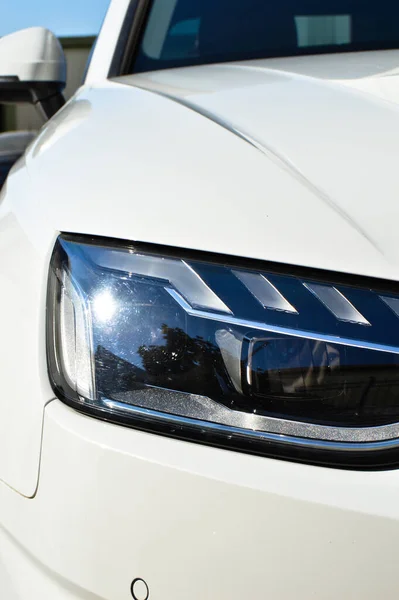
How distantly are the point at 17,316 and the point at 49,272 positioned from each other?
0.08m

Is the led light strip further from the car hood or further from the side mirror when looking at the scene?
the side mirror

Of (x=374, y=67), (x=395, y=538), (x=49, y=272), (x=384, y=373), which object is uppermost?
(x=374, y=67)

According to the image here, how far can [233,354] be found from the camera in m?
0.91

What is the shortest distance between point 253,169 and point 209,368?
283mm

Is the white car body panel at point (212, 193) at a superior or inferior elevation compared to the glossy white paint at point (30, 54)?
inferior

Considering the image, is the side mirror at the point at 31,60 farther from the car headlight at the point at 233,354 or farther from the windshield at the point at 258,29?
the car headlight at the point at 233,354

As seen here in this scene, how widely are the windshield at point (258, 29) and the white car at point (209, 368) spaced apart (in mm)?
855

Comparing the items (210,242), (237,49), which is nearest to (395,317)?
(210,242)

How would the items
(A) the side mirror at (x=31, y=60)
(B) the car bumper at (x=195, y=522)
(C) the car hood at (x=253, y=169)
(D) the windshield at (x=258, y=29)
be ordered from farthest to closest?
(A) the side mirror at (x=31, y=60) → (D) the windshield at (x=258, y=29) → (C) the car hood at (x=253, y=169) → (B) the car bumper at (x=195, y=522)

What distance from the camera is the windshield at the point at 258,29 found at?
1.91 metres

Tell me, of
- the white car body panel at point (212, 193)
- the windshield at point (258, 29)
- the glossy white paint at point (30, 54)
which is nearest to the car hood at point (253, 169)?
the white car body panel at point (212, 193)

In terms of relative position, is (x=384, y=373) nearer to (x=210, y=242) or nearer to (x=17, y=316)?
(x=210, y=242)

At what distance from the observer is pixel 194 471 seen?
85cm

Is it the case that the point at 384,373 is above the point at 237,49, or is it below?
below
